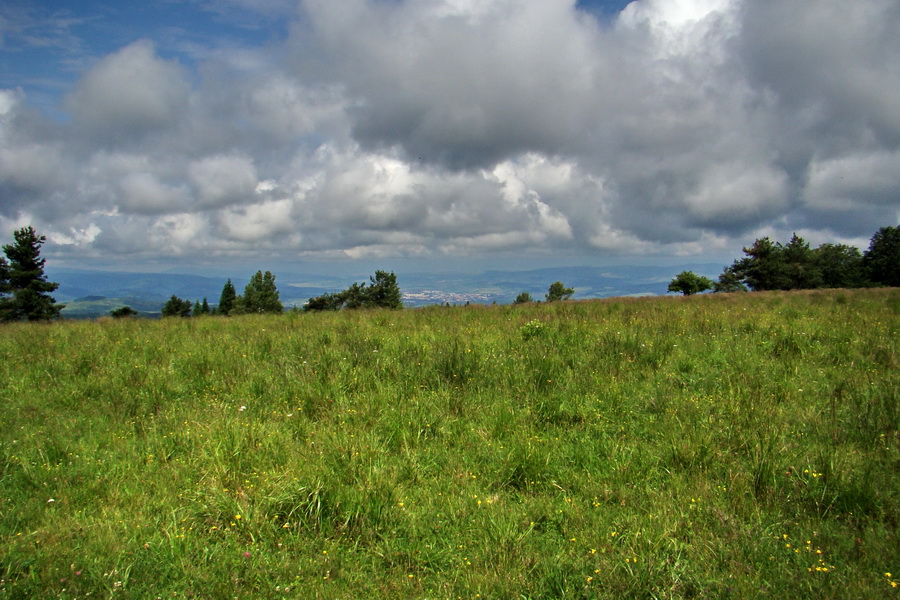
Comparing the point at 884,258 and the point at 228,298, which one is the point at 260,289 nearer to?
the point at 228,298

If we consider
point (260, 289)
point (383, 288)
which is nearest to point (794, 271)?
point (383, 288)

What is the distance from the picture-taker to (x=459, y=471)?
4.63m

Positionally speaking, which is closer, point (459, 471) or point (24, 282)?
point (459, 471)

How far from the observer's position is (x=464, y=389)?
22.0 ft

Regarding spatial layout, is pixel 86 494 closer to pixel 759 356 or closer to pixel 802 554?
pixel 802 554

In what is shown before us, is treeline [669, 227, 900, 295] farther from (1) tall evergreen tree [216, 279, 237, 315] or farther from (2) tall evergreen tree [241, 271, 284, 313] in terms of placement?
(1) tall evergreen tree [216, 279, 237, 315]

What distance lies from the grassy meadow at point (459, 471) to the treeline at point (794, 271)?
47954 millimetres

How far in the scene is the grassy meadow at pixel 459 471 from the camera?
3188 mm

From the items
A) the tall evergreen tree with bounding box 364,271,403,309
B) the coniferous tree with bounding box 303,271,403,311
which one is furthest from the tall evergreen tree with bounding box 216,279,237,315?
the tall evergreen tree with bounding box 364,271,403,309

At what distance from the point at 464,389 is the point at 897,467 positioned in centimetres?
458

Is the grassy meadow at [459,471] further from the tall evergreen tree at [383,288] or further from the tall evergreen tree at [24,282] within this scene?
the tall evergreen tree at [383,288]

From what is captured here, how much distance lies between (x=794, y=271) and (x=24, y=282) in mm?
105377

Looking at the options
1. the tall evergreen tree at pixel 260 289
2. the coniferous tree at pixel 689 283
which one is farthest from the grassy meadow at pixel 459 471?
the tall evergreen tree at pixel 260 289

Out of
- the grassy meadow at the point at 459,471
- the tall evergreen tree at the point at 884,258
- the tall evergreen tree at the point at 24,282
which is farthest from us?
the tall evergreen tree at the point at 884,258
